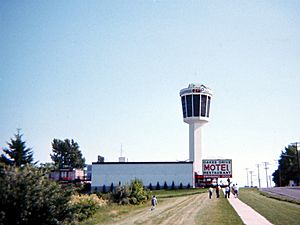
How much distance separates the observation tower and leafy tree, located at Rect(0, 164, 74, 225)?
90.6m

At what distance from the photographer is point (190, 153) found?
10756cm

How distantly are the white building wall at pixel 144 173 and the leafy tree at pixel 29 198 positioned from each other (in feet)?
239

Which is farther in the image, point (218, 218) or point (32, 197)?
point (218, 218)

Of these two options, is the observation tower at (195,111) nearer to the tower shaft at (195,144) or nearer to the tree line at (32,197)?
the tower shaft at (195,144)

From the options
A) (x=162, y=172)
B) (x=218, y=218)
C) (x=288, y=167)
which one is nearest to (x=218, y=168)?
(x=162, y=172)

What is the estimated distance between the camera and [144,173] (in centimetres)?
9050

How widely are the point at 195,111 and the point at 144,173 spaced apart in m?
26.8

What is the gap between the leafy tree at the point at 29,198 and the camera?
49.4 ft

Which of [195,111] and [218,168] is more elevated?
[195,111]

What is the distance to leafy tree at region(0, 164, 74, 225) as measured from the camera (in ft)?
49.4

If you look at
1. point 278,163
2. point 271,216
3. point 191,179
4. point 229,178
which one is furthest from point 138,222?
point 278,163

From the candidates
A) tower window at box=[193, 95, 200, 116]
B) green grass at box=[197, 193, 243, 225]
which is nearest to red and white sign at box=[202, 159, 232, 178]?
tower window at box=[193, 95, 200, 116]

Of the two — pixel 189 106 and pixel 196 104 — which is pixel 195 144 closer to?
pixel 189 106

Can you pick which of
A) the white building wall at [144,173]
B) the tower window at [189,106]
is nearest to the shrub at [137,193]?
the white building wall at [144,173]
